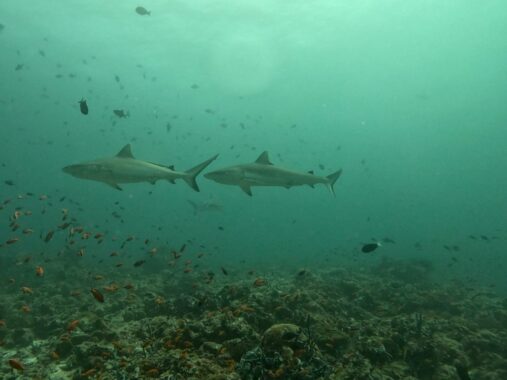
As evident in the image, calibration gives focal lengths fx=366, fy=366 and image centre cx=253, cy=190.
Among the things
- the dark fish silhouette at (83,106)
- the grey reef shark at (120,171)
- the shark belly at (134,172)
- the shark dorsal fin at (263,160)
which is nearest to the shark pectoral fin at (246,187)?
the shark dorsal fin at (263,160)

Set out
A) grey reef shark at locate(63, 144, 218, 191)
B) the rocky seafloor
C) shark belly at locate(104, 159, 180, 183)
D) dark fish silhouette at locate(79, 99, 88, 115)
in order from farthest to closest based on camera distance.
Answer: dark fish silhouette at locate(79, 99, 88, 115) → shark belly at locate(104, 159, 180, 183) → grey reef shark at locate(63, 144, 218, 191) → the rocky seafloor

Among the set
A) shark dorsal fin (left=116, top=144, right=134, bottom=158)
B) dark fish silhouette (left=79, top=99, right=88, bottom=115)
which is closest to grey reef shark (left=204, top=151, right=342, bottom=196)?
shark dorsal fin (left=116, top=144, right=134, bottom=158)

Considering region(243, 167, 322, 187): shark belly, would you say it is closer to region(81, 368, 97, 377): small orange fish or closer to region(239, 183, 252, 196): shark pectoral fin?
region(239, 183, 252, 196): shark pectoral fin

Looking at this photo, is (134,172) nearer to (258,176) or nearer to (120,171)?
(120,171)

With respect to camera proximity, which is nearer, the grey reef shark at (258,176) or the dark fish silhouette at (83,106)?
the dark fish silhouette at (83,106)

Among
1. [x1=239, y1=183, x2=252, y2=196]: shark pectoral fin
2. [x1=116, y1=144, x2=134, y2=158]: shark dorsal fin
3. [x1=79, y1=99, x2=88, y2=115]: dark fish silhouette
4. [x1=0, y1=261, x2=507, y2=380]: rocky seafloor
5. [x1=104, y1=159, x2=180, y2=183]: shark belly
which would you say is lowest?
[x1=0, y1=261, x2=507, y2=380]: rocky seafloor

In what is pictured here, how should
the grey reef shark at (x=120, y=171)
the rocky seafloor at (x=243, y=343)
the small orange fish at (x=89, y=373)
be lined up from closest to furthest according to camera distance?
the rocky seafloor at (x=243, y=343), the small orange fish at (x=89, y=373), the grey reef shark at (x=120, y=171)

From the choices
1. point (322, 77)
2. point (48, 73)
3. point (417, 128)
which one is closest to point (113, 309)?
point (48, 73)

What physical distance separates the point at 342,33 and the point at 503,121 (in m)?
106

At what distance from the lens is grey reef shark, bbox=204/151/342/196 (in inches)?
450

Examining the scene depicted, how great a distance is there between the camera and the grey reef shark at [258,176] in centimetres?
1144

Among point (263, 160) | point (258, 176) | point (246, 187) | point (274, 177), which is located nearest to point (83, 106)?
point (246, 187)

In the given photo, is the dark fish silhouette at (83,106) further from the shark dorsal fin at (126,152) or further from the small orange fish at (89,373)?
the small orange fish at (89,373)

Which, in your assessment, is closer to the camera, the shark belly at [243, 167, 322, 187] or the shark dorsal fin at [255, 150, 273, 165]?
the shark belly at [243, 167, 322, 187]
